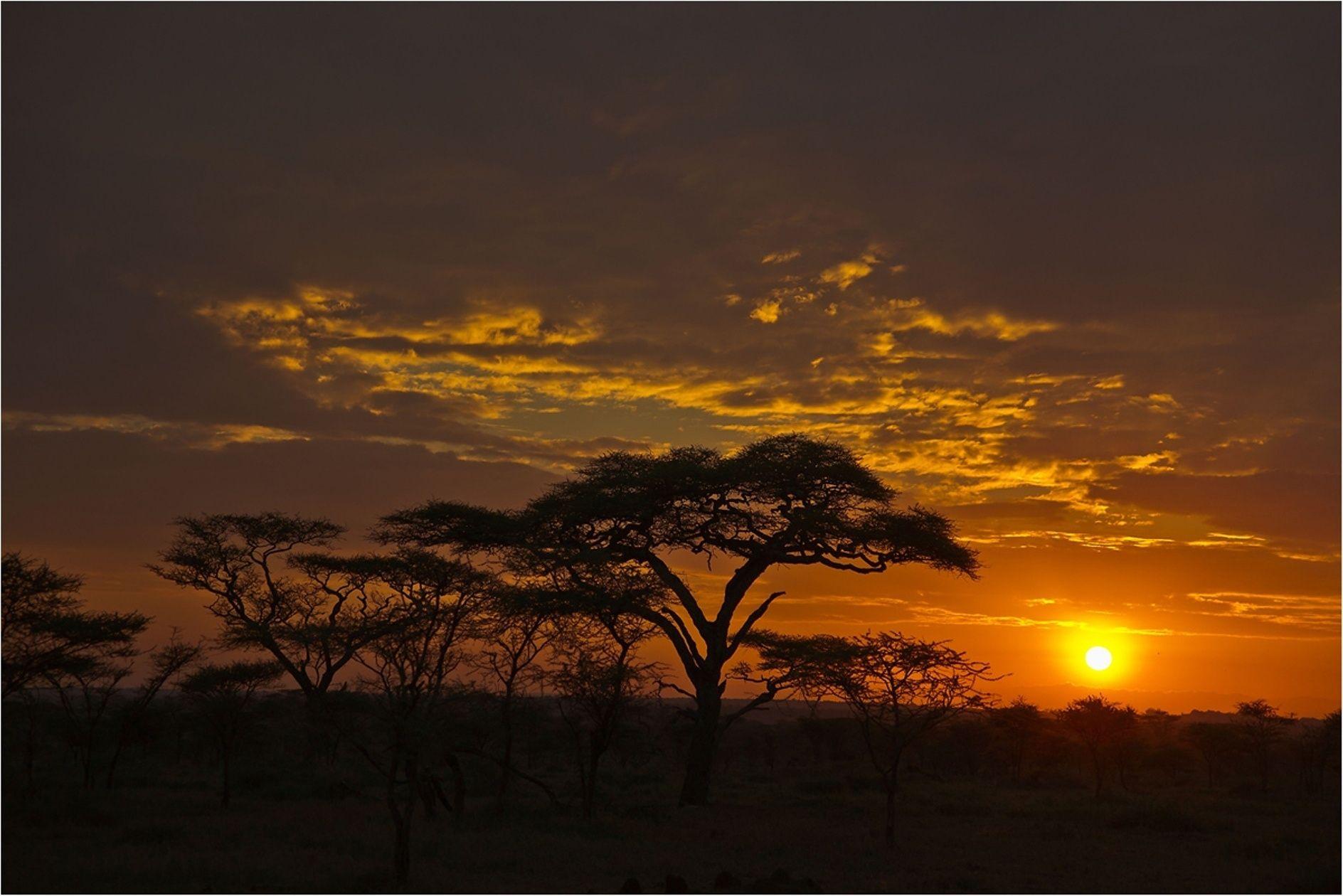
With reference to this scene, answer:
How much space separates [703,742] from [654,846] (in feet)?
32.5

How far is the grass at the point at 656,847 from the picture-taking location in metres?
19.6

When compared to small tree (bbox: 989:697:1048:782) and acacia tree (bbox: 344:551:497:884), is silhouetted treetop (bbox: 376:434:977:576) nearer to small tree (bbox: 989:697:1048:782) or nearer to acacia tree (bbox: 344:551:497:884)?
acacia tree (bbox: 344:551:497:884)

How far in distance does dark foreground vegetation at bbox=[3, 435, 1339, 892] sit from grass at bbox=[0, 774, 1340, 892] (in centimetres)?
13

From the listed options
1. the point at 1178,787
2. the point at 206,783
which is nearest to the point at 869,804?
the point at 206,783

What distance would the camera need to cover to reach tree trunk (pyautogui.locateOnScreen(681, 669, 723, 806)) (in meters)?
33.8

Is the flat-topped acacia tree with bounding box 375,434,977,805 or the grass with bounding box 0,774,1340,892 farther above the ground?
the flat-topped acacia tree with bounding box 375,434,977,805

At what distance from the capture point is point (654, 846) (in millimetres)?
24453

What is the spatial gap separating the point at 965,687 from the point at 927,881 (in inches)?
263

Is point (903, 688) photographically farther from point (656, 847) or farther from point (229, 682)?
point (229, 682)

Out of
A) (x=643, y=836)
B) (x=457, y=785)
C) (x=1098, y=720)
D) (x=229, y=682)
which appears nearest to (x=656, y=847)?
(x=643, y=836)

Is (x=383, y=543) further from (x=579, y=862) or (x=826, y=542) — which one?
(x=579, y=862)

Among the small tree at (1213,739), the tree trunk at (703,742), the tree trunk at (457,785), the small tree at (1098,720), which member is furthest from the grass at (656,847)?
the small tree at (1213,739)

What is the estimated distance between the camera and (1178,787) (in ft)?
194

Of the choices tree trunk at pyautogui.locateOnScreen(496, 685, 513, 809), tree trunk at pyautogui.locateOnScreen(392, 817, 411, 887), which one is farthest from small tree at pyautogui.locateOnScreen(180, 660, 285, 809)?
tree trunk at pyautogui.locateOnScreen(392, 817, 411, 887)
